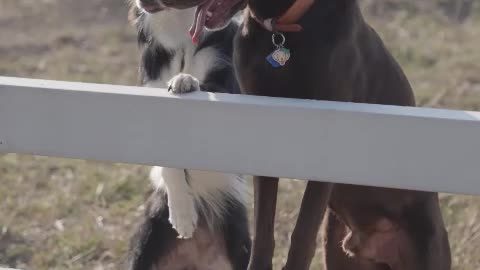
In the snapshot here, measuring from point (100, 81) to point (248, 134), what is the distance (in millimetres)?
4258

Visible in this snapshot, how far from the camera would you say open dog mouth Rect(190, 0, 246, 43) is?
2.84 m

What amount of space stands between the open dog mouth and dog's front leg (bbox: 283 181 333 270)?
56 centimetres

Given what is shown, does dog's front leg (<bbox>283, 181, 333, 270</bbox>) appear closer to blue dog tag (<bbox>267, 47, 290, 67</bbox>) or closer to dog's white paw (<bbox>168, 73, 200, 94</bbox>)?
blue dog tag (<bbox>267, 47, 290, 67</bbox>)

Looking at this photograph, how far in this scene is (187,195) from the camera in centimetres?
361

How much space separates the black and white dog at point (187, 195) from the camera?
11.7 feet

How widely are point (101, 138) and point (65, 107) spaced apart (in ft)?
0.38

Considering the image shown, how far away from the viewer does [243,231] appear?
3.76 meters

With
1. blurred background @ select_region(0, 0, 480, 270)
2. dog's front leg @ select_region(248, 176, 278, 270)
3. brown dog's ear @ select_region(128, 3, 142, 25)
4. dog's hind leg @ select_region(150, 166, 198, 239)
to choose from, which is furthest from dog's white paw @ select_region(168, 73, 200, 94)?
blurred background @ select_region(0, 0, 480, 270)

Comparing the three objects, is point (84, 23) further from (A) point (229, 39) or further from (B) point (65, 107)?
(B) point (65, 107)

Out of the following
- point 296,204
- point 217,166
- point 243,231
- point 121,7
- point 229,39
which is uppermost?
point 217,166

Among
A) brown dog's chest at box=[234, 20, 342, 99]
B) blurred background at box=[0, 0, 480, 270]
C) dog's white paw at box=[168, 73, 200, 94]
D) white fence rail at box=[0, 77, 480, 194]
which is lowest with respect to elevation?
blurred background at box=[0, 0, 480, 270]

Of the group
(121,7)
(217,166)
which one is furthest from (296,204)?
(121,7)

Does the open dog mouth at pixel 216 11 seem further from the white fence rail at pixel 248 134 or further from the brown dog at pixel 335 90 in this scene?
the white fence rail at pixel 248 134

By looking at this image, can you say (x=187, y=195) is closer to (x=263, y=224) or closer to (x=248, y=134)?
(x=263, y=224)
